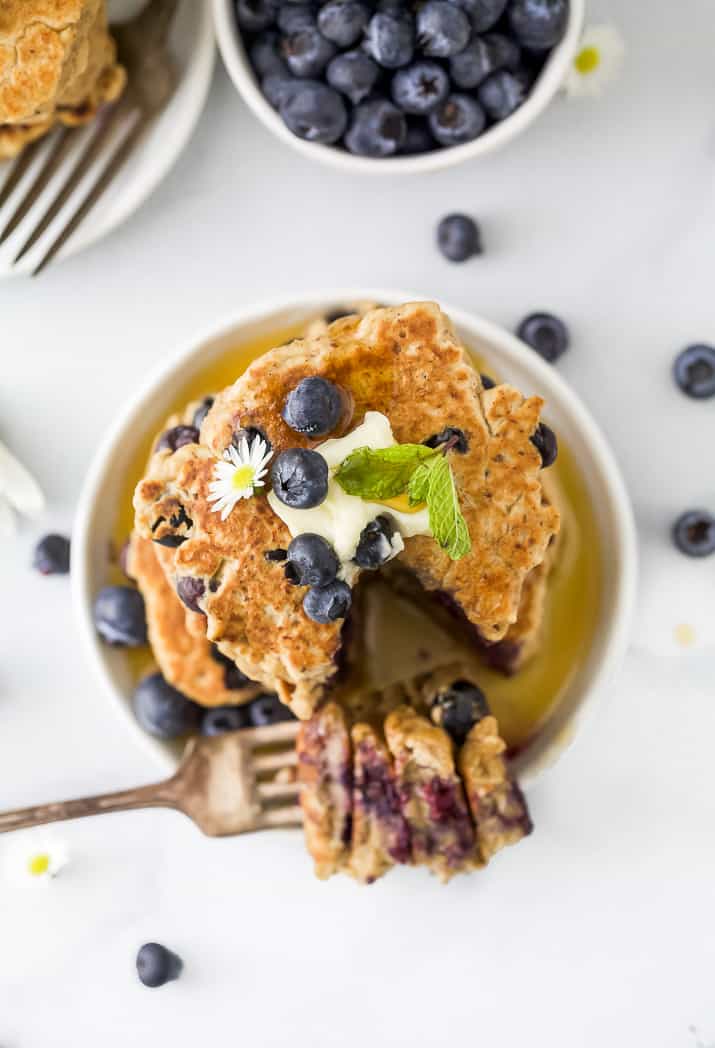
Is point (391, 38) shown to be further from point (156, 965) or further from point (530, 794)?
point (156, 965)

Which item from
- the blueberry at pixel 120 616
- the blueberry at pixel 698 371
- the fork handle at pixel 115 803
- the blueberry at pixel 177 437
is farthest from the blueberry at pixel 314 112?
the fork handle at pixel 115 803

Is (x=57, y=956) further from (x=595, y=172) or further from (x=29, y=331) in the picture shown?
(x=595, y=172)

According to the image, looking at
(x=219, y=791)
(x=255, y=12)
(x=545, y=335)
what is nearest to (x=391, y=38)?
(x=255, y=12)

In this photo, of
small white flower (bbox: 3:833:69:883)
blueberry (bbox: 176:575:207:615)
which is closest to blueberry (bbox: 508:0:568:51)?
blueberry (bbox: 176:575:207:615)

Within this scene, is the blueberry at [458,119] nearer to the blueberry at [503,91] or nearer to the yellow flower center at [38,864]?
the blueberry at [503,91]

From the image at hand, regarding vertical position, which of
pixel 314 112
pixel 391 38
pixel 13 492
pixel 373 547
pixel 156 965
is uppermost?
pixel 391 38

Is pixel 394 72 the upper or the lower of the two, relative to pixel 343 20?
lower
